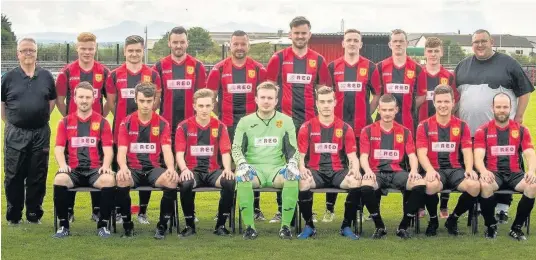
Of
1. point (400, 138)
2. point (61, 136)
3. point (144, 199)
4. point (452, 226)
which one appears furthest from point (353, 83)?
point (61, 136)

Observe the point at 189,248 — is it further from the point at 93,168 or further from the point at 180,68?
the point at 180,68

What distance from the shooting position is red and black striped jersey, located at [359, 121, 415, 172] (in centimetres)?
696

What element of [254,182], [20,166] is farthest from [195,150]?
[20,166]

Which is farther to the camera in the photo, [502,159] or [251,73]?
[251,73]

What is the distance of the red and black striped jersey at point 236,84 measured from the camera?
7.53 meters

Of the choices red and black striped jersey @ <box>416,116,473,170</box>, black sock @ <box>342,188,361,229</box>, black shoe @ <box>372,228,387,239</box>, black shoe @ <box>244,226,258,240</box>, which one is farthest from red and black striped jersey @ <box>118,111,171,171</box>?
red and black striped jersey @ <box>416,116,473,170</box>

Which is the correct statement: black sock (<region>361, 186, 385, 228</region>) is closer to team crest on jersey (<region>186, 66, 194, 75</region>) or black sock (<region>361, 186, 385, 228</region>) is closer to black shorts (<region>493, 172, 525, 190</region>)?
black shorts (<region>493, 172, 525, 190</region>)

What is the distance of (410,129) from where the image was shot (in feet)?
24.7

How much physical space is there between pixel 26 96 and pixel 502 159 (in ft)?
13.4

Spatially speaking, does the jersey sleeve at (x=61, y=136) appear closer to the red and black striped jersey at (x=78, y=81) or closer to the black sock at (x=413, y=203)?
the red and black striped jersey at (x=78, y=81)

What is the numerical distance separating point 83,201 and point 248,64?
260 centimetres

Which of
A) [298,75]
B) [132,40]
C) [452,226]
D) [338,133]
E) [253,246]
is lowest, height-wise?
[253,246]

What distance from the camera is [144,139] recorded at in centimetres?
703

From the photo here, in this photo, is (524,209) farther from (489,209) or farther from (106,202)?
(106,202)
